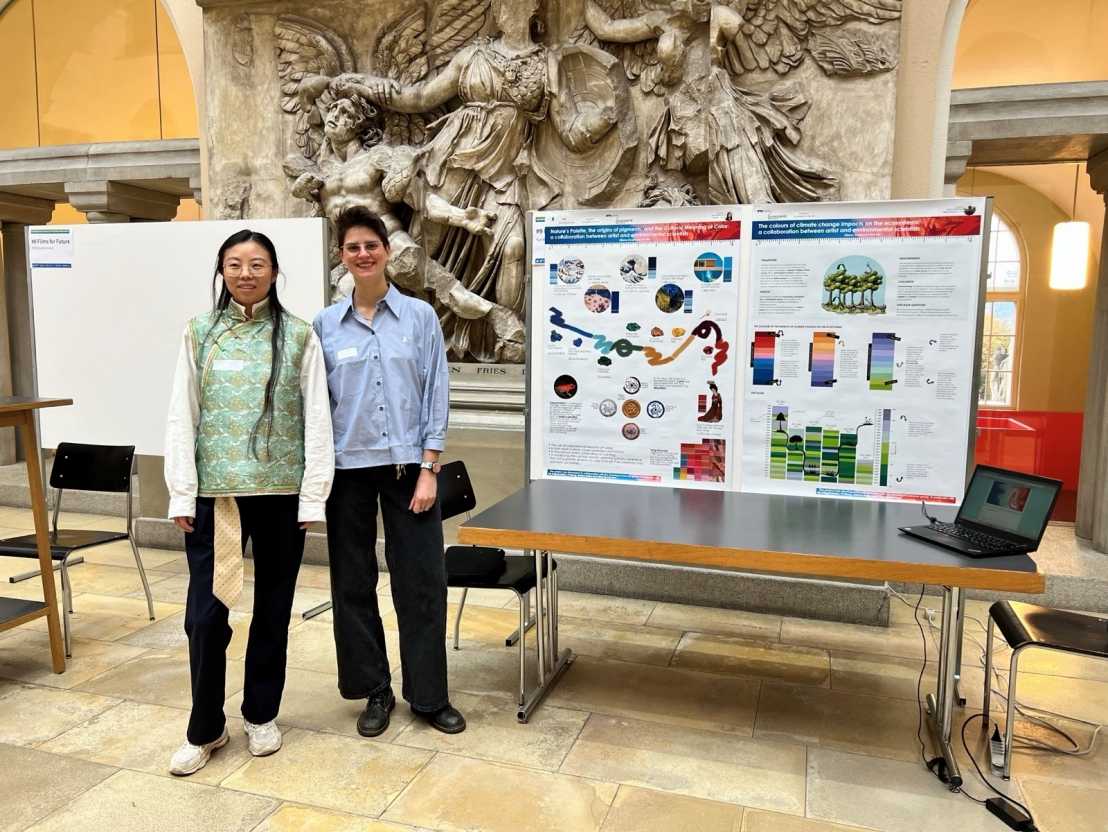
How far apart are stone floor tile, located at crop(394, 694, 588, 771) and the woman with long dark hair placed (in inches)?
25.4

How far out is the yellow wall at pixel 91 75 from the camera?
6.46m

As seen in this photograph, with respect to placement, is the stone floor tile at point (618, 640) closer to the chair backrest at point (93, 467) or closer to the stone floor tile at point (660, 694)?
the stone floor tile at point (660, 694)

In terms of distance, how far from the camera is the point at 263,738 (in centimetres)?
262

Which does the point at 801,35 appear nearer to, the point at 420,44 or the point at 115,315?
the point at 420,44

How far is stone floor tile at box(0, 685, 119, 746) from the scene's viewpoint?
9.11 ft

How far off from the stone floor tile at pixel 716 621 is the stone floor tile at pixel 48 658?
2.39m

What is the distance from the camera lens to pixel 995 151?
4551 mm

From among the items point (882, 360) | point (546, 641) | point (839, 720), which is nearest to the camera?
point (839, 720)

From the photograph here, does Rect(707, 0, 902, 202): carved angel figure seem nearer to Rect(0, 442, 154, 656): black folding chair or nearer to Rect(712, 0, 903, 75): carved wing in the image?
Rect(712, 0, 903, 75): carved wing

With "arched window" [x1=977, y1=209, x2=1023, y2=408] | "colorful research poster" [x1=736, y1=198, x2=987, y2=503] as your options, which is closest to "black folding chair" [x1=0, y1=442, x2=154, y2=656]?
"colorful research poster" [x1=736, y1=198, x2=987, y2=503]

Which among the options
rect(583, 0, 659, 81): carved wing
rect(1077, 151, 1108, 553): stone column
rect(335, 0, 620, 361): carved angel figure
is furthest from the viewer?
rect(1077, 151, 1108, 553): stone column

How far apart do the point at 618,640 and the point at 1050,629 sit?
172 centimetres

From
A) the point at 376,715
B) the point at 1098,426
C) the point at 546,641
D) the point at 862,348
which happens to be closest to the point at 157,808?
the point at 376,715

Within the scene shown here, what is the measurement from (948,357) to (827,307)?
53 centimetres
